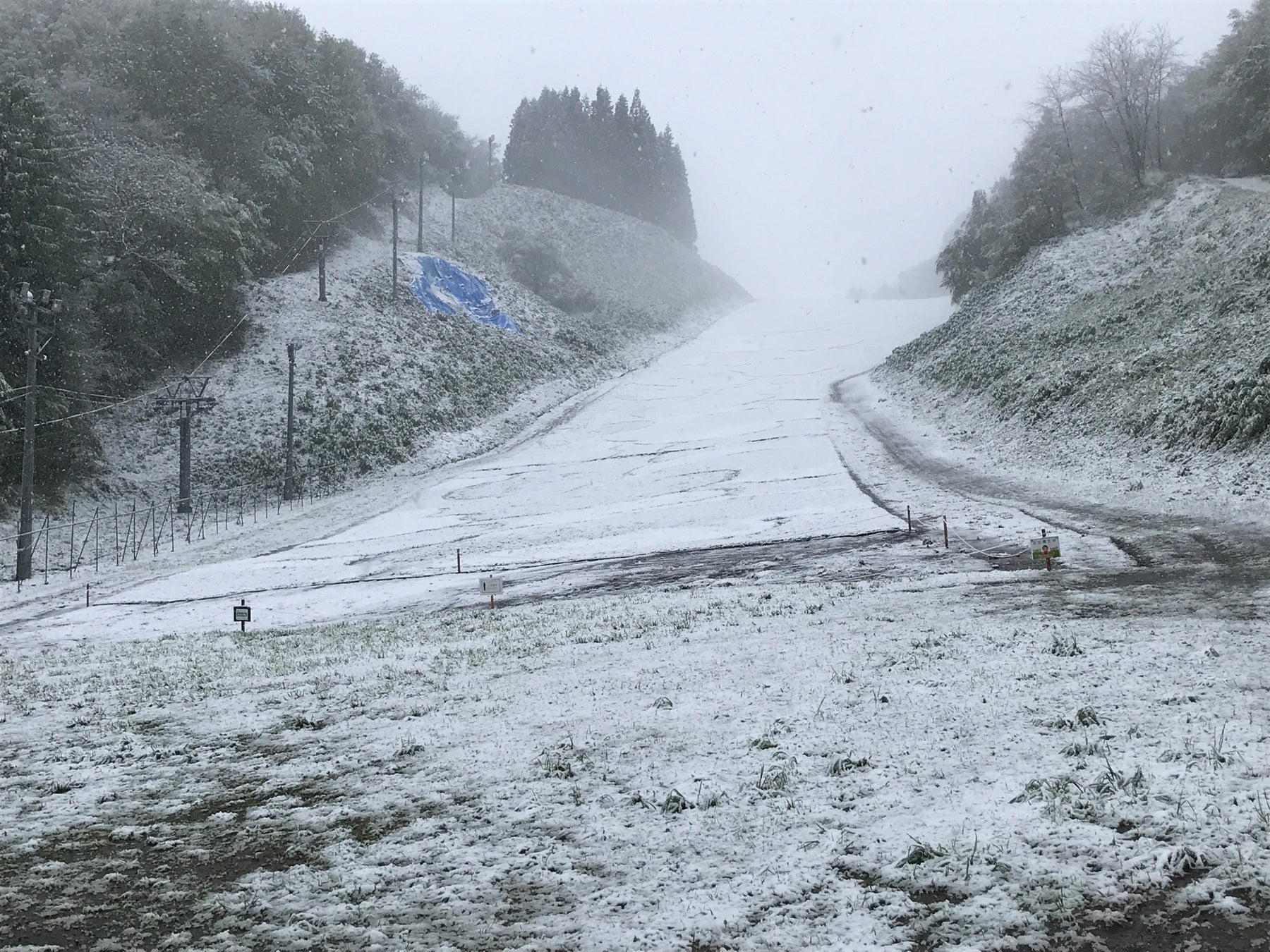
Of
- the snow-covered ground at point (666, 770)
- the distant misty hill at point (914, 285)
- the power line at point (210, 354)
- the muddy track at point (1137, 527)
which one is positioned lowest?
the snow-covered ground at point (666, 770)

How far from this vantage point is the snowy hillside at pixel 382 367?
3897 cm

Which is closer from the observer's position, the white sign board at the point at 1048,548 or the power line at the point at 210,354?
the white sign board at the point at 1048,548

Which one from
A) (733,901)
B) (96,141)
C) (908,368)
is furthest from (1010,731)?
(96,141)

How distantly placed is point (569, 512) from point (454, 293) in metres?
38.4

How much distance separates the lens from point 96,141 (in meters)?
45.6

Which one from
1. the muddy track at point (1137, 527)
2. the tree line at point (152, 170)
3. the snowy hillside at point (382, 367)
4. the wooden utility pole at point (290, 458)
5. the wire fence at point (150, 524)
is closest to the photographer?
the muddy track at point (1137, 527)

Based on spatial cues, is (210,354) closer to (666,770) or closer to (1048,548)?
(1048,548)

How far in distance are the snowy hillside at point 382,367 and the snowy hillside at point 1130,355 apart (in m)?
25.3

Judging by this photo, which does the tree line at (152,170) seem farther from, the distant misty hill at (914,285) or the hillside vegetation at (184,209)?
the distant misty hill at (914,285)

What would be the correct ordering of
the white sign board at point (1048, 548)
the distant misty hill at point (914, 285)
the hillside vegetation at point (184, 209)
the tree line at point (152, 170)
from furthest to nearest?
the distant misty hill at point (914, 285) < the hillside vegetation at point (184, 209) < the tree line at point (152, 170) < the white sign board at point (1048, 548)

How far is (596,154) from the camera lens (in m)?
115

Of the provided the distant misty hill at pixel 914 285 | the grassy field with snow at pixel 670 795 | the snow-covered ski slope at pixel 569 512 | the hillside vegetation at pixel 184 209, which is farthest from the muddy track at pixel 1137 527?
the distant misty hill at pixel 914 285

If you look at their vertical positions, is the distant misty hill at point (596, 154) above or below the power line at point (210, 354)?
above

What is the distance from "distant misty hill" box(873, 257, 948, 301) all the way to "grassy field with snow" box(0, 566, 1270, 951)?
5408 inches
